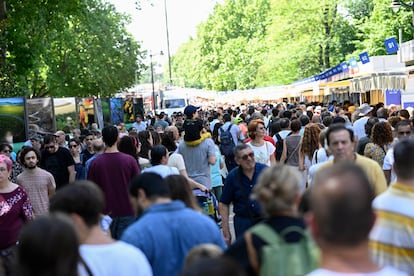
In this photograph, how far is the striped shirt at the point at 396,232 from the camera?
4383 millimetres

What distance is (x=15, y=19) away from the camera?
2505 centimetres

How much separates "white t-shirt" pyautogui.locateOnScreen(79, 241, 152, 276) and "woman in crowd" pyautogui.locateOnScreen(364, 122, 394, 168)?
584 cm

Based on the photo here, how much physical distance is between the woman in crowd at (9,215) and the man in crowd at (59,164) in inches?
118

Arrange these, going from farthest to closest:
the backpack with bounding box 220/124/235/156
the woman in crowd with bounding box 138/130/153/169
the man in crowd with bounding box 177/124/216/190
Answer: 1. the backpack with bounding box 220/124/235/156
2. the woman in crowd with bounding box 138/130/153/169
3. the man in crowd with bounding box 177/124/216/190

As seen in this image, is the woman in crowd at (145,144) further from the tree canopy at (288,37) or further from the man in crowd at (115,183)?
the tree canopy at (288,37)

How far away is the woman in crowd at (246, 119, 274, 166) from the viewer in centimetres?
1054

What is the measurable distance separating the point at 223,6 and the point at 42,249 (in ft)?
315

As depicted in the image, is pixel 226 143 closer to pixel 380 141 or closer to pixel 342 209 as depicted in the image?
pixel 380 141

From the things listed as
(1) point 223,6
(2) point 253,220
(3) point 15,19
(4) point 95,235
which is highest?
(1) point 223,6

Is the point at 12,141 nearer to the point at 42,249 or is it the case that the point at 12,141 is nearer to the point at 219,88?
the point at 42,249

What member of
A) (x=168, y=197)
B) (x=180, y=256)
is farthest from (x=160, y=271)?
(x=168, y=197)

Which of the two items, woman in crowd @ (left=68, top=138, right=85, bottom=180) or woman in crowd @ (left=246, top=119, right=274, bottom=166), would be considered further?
woman in crowd @ (left=68, top=138, right=85, bottom=180)

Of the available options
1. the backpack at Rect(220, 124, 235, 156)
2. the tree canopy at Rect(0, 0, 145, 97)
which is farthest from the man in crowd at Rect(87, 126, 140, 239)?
the tree canopy at Rect(0, 0, 145, 97)

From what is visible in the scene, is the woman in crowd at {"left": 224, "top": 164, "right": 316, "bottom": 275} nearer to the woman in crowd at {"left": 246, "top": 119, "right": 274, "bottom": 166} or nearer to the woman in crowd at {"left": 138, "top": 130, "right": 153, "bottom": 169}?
the woman in crowd at {"left": 246, "top": 119, "right": 274, "bottom": 166}
